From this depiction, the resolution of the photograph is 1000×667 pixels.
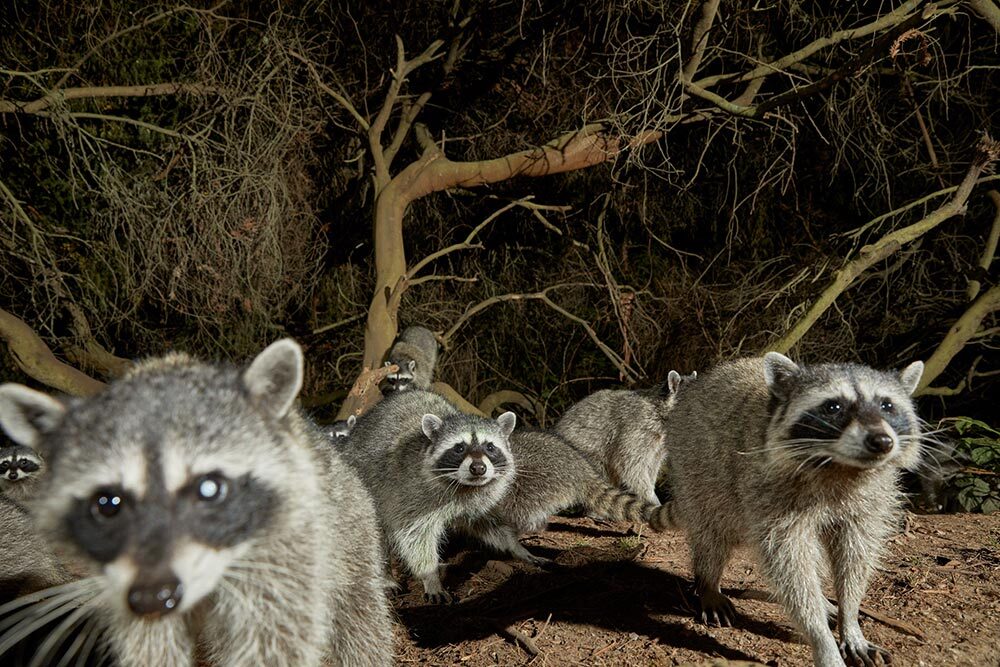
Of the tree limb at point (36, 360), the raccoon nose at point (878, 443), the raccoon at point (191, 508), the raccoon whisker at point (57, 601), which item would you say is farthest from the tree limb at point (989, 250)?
the tree limb at point (36, 360)

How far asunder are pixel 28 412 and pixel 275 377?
1.93 feet

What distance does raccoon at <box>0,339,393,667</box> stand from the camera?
1783mm

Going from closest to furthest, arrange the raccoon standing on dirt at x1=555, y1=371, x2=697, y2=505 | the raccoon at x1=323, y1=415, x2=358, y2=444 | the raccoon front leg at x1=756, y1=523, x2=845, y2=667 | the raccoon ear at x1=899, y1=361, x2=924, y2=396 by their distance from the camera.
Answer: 1. the raccoon front leg at x1=756, y1=523, x2=845, y2=667
2. the raccoon ear at x1=899, y1=361, x2=924, y2=396
3. the raccoon at x1=323, y1=415, x2=358, y2=444
4. the raccoon standing on dirt at x1=555, y1=371, x2=697, y2=505

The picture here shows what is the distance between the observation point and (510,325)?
9008 millimetres

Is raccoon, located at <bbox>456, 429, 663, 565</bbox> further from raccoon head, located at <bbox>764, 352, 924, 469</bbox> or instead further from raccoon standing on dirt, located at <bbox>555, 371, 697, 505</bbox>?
raccoon head, located at <bbox>764, 352, 924, 469</bbox>

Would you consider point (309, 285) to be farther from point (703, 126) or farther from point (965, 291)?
point (965, 291)

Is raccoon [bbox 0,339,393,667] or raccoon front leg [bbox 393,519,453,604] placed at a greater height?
raccoon [bbox 0,339,393,667]

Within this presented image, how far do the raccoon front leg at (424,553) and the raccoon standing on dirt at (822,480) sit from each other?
1690 mm

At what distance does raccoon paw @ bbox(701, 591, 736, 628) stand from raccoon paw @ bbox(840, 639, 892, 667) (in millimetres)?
579

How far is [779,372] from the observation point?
3.27 metres

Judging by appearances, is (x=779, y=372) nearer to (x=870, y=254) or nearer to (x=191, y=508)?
(x=191, y=508)

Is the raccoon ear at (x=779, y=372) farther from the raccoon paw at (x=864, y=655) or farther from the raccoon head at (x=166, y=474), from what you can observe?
the raccoon head at (x=166, y=474)

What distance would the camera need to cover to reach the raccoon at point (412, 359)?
7355 mm

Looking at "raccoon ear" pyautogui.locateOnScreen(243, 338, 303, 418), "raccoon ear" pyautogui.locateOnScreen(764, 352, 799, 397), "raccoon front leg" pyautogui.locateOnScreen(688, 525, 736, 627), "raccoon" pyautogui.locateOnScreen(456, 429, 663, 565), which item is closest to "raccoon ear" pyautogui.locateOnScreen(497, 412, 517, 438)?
"raccoon" pyautogui.locateOnScreen(456, 429, 663, 565)
